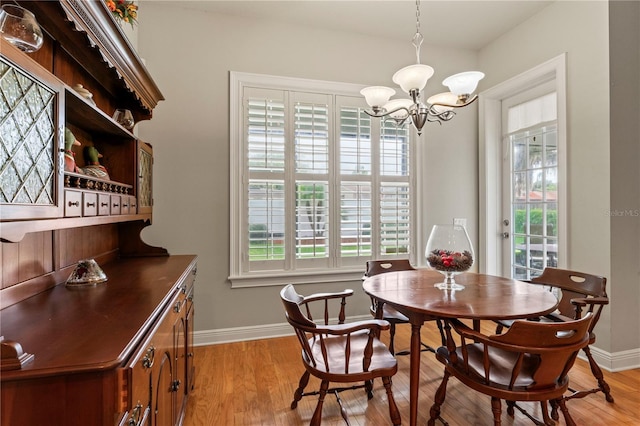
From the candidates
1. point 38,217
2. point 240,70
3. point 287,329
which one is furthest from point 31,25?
point 287,329

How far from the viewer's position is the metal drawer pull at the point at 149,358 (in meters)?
0.98

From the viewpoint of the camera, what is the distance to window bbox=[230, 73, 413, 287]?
297cm

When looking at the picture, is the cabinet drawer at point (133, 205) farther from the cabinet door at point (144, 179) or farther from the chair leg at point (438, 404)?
the chair leg at point (438, 404)

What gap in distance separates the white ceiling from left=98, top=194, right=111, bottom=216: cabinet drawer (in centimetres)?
211

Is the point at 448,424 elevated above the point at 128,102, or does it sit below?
below

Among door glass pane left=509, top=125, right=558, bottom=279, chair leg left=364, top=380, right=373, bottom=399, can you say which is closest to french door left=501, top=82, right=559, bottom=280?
door glass pane left=509, top=125, right=558, bottom=279

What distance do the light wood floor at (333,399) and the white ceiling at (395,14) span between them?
3050 mm

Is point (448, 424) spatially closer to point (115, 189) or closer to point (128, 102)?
point (115, 189)

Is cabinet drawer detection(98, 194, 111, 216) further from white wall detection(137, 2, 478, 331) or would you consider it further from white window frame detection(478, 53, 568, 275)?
white window frame detection(478, 53, 568, 275)

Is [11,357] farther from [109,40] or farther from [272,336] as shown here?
[272,336]

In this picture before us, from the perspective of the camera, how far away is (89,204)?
4.52ft

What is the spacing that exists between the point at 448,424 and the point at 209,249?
7.32 ft

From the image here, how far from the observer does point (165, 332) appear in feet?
4.19

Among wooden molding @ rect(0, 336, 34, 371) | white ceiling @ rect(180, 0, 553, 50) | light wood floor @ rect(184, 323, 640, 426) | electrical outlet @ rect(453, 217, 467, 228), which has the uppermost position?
white ceiling @ rect(180, 0, 553, 50)
